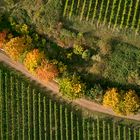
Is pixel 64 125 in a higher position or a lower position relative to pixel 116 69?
lower

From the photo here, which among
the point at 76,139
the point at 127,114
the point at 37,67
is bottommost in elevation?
the point at 76,139

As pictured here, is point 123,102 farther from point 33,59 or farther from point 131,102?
point 33,59

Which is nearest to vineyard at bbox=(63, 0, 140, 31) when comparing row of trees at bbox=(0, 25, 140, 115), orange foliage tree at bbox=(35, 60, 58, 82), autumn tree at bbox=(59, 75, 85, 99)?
row of trees at bbox=(0, 25, 140, 115)

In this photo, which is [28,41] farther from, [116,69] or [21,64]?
[116,69]

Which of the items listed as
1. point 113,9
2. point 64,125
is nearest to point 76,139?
point 64,125

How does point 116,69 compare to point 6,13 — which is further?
point 6,13
